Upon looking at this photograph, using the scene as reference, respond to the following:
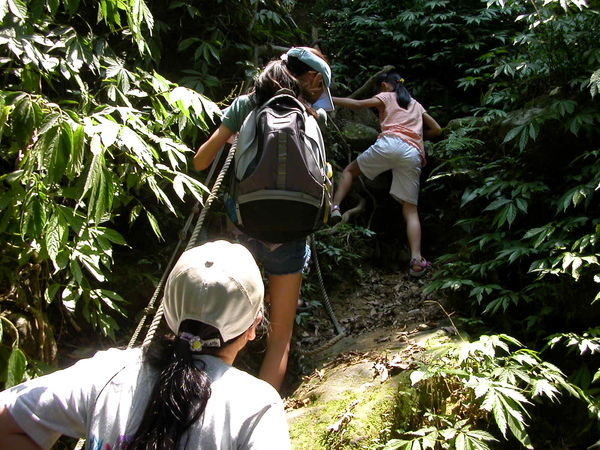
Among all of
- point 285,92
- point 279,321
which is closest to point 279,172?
point 285,92

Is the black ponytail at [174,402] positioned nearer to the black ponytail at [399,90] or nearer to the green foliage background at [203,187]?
the green foliage background at [203,187]

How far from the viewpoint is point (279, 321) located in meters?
2.68

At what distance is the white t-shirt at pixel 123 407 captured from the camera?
44.5 inches

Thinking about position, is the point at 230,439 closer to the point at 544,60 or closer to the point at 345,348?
the point at 345,348

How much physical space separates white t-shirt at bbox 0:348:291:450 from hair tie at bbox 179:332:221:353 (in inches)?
1.1

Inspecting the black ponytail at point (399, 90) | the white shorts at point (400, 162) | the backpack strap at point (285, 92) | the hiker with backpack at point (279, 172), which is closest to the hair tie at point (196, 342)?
the hiker with backpack at point (279, 172)

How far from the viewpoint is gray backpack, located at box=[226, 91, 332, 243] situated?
2.36 metres

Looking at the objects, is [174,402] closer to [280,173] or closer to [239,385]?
[239,385]

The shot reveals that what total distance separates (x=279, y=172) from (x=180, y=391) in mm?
1379

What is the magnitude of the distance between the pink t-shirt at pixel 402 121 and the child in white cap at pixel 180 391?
4.06 m

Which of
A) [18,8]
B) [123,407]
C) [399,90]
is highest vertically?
[18,8]

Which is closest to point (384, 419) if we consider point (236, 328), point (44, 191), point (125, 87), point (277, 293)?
point (277, 293)

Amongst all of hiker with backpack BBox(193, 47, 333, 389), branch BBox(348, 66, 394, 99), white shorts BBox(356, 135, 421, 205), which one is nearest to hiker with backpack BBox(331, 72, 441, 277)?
white shorts BBox(356, 135, 421, 205)

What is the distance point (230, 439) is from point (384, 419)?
170 centimetres
